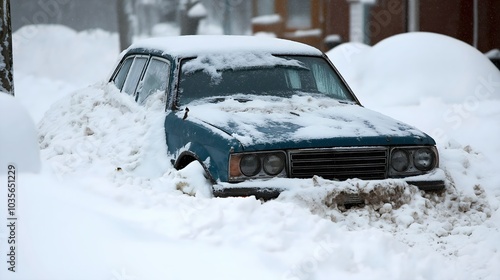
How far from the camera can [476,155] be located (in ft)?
22.7

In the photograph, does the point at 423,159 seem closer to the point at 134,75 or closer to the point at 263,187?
the point at 263,187

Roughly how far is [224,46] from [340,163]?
1.91m

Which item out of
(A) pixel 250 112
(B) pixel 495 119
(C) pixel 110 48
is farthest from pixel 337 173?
(C) pixel 110 48

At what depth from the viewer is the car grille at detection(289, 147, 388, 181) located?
17.6 ft

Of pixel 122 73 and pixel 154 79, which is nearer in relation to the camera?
pixel 154 79

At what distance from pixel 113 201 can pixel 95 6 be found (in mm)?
37011

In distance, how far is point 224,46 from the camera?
6887 mm

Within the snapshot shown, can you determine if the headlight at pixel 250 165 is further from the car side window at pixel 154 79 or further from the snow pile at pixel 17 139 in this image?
the car side window at pixel 154 79

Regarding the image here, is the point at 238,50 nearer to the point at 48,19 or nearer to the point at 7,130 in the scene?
the point at 7,130

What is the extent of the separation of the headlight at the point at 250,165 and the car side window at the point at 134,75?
2.33 m

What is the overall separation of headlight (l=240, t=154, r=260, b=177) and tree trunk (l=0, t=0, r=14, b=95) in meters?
3.85

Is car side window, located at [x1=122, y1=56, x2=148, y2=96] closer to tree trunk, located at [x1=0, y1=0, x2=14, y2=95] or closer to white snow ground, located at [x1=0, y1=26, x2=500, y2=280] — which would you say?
white snow ground, located at [x1=0, y1=26, x2=500, y2=280]

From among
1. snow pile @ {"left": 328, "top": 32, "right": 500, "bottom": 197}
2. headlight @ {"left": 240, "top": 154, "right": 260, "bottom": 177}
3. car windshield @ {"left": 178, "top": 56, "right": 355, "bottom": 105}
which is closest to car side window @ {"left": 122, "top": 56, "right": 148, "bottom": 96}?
car windshield @ {"left": 178, "top": 56, "right": 355, "bottom": 105}

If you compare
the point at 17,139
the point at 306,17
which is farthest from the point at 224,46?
the point at 306,17
